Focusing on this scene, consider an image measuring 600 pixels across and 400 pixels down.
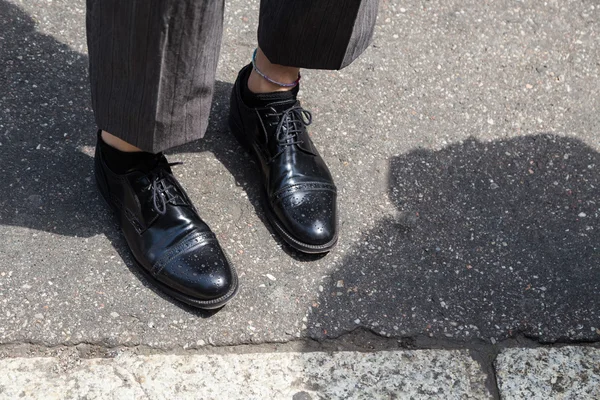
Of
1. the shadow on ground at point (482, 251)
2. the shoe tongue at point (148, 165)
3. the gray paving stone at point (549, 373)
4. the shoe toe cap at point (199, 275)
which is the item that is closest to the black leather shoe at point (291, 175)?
the shadow on ground at point (482, 251)

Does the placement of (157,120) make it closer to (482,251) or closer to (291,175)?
(291,175)

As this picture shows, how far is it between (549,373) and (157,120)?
1247 millimetres

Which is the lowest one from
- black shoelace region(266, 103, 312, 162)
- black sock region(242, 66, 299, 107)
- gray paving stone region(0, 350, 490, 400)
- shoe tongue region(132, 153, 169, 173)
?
gray paving stone region(0, 350, 490, 400)

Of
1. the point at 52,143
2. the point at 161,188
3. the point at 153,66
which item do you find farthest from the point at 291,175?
the point at 52,143

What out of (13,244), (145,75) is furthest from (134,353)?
(145,75)

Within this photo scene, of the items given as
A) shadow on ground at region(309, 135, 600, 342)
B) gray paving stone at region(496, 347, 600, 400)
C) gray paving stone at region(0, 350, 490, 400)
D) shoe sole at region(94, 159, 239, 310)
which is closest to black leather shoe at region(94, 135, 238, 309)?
shoe sole at region(94, 159, 239, 310)

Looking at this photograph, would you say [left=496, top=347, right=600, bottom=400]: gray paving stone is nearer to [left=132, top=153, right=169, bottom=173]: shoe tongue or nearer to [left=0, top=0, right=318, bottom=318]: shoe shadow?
[left=0, top=0, right=318, bottom=318]: shoe shadow

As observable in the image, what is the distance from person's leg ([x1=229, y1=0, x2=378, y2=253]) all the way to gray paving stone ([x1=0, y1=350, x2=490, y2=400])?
367mm

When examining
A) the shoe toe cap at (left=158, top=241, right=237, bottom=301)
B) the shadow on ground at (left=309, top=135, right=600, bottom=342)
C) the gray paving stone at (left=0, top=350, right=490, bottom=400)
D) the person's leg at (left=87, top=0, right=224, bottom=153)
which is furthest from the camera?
the shadow on ground at (left=309, top=135, right=600, bottom=342)

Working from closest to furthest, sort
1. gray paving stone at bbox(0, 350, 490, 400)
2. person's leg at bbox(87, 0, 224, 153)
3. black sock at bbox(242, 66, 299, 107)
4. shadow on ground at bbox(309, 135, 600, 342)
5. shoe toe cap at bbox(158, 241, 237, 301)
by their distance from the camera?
1. person's leg at bbox(87, 0, 224, 153)
2. gray paving stone at bbox(0, 350, 490, 400)
3. shoe toe cap at bbox(158, 241, 237, 301)
4. shadow on ground at bbox(309, 135, 600, 342)
5. black sock at bbox(242, 66, 299, 107)

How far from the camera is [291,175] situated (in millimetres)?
2025

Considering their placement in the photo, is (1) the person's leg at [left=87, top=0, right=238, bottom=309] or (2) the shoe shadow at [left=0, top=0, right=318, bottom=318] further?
(2) the shoe shadow at [left=0, top=0, right=318, bottom=318]

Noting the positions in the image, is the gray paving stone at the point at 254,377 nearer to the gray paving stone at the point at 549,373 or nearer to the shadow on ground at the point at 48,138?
the gray paving stone at the point at 549,373

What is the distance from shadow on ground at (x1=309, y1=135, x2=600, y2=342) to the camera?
194cm
